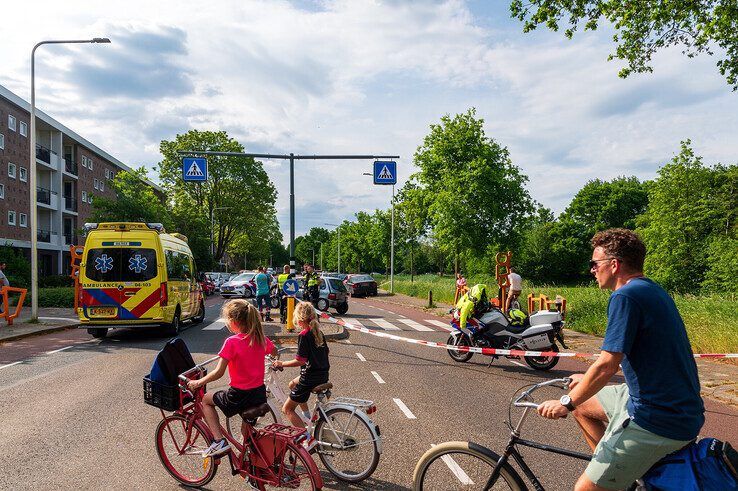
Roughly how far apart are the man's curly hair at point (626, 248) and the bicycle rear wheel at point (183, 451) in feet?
10.6

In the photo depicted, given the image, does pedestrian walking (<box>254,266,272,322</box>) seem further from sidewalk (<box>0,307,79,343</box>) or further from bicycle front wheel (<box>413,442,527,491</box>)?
bicycle front wheel (<box>413,442,527,491</box>)

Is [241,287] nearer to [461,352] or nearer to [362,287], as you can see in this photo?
[362,287]

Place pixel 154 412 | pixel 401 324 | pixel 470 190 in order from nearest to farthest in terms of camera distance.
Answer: pixel 154 412
pixel 401 324
pixel 470 190

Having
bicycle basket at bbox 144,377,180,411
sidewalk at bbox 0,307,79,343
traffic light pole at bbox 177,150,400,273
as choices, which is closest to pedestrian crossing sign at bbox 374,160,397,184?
traffic light pole at bbox 177,150,400,273

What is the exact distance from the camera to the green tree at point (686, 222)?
112 ft

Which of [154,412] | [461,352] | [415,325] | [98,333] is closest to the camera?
[154,412]

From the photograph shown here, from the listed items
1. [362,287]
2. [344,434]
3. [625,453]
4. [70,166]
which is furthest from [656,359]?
[70,166]

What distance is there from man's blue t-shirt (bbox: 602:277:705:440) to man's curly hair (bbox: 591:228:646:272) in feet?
0.54

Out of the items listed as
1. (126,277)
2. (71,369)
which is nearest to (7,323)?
(126,277)

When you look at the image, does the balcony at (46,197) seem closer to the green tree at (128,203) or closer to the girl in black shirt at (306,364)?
the green tree at (128,203)

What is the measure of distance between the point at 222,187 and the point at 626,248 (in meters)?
52.2

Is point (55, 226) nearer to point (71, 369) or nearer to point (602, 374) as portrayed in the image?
point (71, 369)

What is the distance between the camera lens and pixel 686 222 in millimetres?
34844

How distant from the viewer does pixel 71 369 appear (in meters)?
9.09
